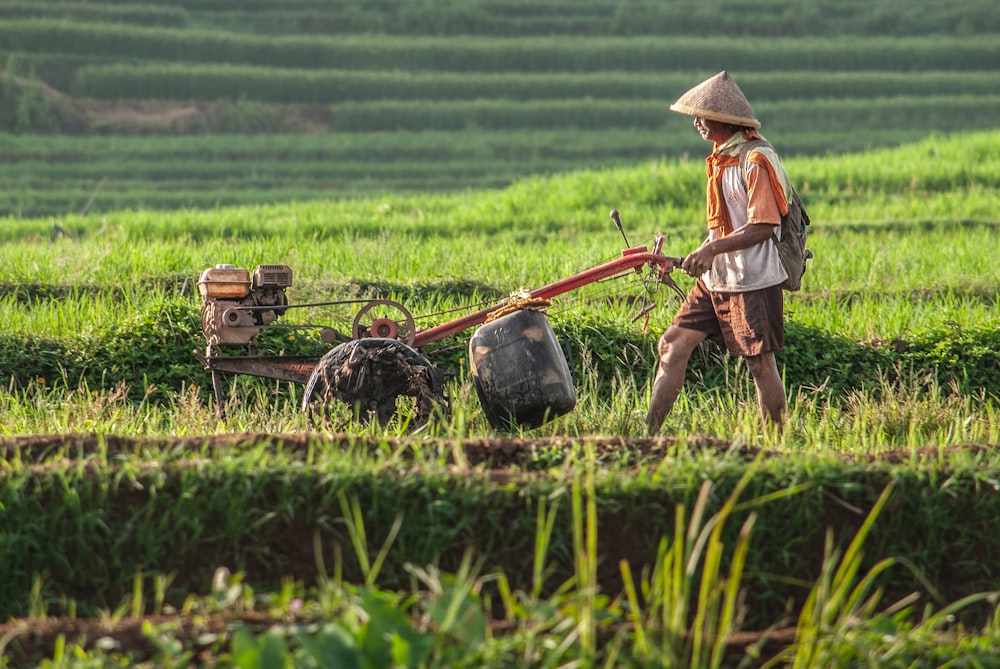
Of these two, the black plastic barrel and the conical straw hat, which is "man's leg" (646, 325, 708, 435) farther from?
the conical straw hat

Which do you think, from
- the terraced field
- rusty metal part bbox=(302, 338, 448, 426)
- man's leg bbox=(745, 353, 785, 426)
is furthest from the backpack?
rusty metal part bbox=(302, 338, 448, 426)

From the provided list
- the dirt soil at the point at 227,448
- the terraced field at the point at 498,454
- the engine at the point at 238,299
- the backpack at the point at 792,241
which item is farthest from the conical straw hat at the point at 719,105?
the engine at the point at 238,299

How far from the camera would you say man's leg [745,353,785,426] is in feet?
16.8

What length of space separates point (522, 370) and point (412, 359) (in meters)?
0.41

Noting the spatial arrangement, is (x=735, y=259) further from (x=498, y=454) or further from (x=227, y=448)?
(x=227, y=448)

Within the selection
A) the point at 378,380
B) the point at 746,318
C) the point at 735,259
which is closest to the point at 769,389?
the point at 746,318

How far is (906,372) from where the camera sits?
6.94 metres

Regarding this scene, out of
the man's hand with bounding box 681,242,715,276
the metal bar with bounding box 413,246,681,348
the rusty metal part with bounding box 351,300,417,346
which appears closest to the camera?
the man's hand with bounding box 681,242,715,276

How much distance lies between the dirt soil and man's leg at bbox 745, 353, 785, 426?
0.86 meters

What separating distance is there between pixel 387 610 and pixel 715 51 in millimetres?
24784

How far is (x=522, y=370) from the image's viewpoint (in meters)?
5.05

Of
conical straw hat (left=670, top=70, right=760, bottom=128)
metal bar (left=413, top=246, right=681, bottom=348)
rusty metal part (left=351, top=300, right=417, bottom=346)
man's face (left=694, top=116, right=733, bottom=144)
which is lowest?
Result: rusty metal part (left=351, top=300, right=417, bottom=346)

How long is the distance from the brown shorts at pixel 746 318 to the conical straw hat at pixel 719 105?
635 millimetres

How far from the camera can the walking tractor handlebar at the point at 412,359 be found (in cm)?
502
